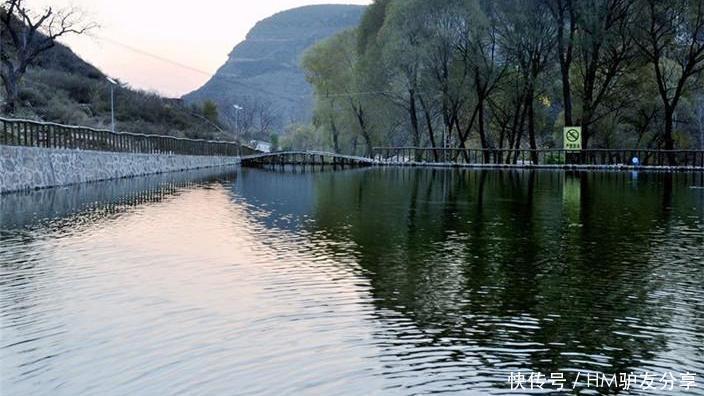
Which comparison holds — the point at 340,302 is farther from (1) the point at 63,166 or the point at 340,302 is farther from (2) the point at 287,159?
(2) the point at 287,159

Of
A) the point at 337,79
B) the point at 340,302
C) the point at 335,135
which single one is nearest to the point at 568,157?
the point at 337,79

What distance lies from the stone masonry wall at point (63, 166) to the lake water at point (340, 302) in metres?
7.48

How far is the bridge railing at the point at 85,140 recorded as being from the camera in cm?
2444

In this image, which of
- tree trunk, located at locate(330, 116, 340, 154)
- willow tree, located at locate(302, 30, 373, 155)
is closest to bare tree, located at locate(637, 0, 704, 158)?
willow tree, located at locate(302, 30, 373, 155)

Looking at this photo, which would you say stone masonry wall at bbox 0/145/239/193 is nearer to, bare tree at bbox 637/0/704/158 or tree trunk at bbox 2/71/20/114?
tree trunk at bbox 2/71/20/114

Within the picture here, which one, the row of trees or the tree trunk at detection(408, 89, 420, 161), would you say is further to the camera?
the tree trunk at detection(408, 89, 420, 161)

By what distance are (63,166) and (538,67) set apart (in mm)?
31344

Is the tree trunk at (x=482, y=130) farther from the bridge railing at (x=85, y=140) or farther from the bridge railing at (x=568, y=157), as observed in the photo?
the bridge railing at (x=85, y=140)

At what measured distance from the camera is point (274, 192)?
25438mm

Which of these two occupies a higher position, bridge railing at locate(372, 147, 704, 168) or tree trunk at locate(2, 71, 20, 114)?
tree trunk at locate(2, 71, 20, 114)

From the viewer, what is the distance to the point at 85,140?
30672mm

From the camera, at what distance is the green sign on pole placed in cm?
4434

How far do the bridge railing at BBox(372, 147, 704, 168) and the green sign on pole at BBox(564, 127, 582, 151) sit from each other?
671 mm

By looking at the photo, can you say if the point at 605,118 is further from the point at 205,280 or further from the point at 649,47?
the point at 205,280
